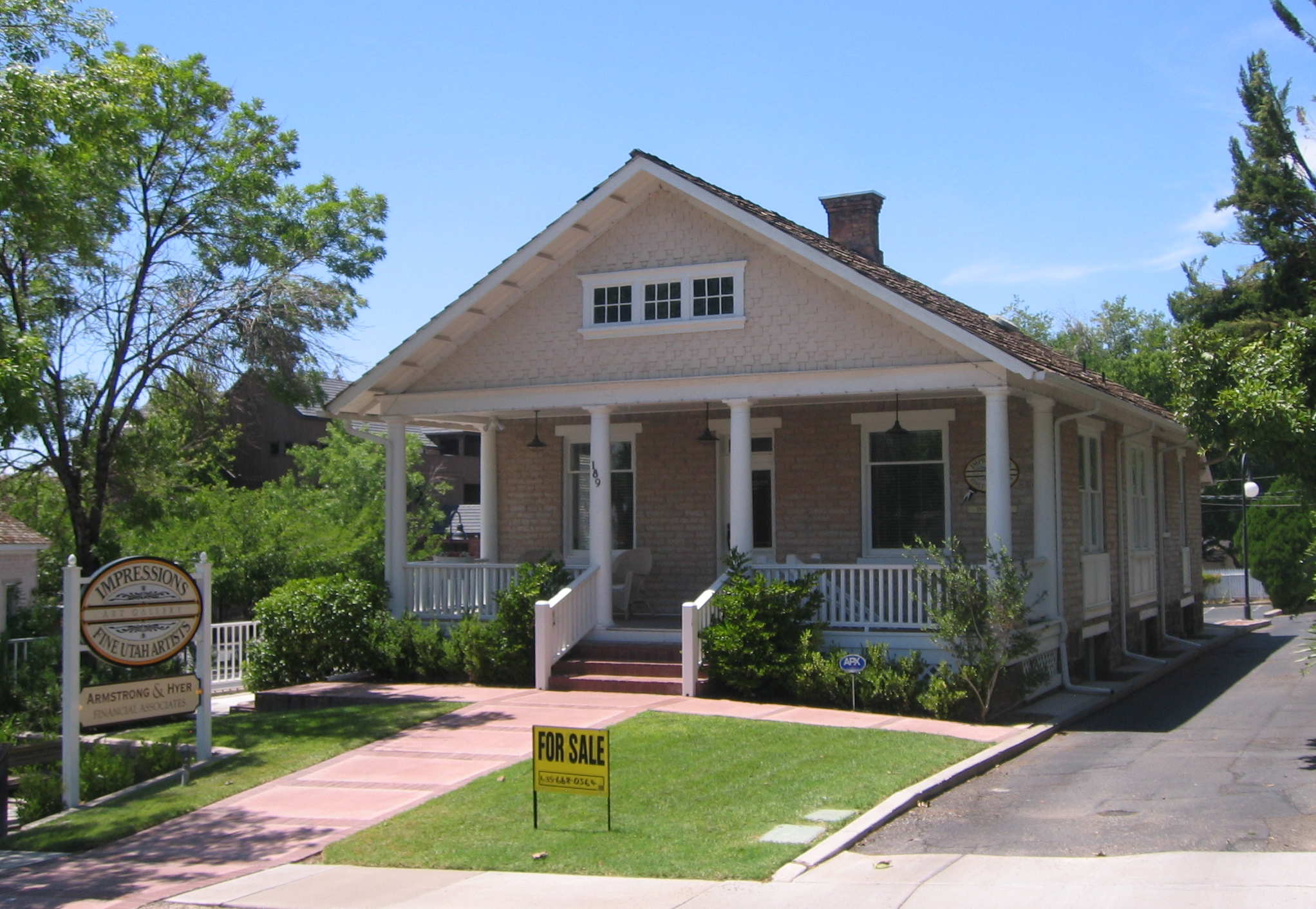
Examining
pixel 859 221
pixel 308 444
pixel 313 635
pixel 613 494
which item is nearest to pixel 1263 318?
pixel 859 221

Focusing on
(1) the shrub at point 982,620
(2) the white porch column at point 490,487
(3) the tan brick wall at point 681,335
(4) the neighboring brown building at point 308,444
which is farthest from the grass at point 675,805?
(4) the neighboring brown building at point 308,444

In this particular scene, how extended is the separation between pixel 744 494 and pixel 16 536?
599 inches

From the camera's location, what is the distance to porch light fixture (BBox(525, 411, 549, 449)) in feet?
61.4

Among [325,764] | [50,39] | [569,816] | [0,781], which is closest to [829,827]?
[569,816]

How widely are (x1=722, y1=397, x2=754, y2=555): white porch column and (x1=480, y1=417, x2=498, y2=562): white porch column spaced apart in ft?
16.9

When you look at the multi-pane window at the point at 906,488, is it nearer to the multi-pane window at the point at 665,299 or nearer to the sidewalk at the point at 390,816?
the multi-pane window at the point at 665,299

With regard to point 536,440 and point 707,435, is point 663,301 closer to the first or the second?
point 707,435

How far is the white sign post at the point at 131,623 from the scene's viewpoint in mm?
10938

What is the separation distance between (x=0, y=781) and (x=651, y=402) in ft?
27.8

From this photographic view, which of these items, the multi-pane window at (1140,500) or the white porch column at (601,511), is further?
the multi-pane window at (1140,500)

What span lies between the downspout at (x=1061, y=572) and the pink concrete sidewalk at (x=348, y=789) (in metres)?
3.06

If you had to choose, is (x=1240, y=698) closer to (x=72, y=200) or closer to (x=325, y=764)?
(x=325, y=764)

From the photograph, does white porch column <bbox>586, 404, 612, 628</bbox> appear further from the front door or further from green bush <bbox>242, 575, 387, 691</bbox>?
green bush <bbox>242, 575, 387, 691</bbox>

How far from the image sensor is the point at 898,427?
17.0 m
